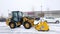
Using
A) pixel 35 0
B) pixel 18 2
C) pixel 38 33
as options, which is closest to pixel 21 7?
pixel 18 2

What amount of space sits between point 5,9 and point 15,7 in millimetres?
452

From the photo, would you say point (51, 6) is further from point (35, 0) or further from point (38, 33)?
point (38, 33)

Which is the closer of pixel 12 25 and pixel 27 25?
pixel 27 25

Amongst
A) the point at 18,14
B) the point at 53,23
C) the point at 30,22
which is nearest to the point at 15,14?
the point at 18,14

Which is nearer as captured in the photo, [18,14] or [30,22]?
[30,22]

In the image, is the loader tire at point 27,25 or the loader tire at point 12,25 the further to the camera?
the loader tire at point 12,25

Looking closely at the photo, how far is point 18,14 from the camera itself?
4812 millimetres

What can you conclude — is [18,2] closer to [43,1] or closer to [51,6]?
[43,1]

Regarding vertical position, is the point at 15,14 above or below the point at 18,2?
below

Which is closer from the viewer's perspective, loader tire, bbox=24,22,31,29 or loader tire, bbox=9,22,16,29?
loader tire, bbox=24,22,31,29

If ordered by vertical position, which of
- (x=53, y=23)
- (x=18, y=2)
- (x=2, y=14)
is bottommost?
(x=53, y=23)

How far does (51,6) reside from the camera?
569 centimetres

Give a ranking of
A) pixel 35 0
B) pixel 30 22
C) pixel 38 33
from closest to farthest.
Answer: pixel 38 33 < pixel 30 22 < pixel 35 0

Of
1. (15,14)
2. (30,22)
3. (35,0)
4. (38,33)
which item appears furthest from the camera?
(35,0)
